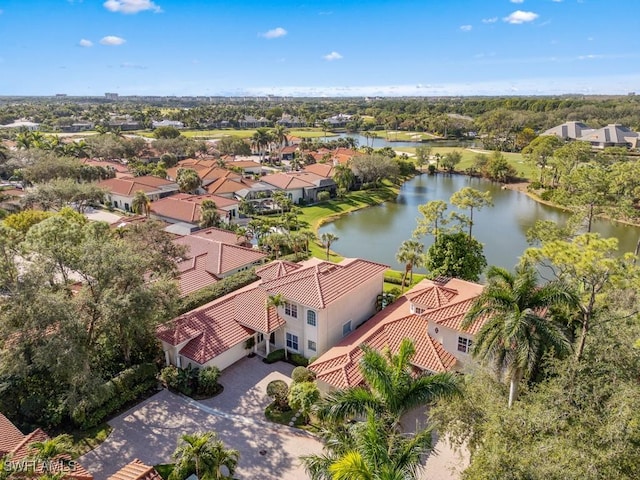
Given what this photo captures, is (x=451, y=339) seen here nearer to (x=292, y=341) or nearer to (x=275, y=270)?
(x=292, y=341)

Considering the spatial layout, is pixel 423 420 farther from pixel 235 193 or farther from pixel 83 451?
pixel 235 193

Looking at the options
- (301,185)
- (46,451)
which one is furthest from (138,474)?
(301,185)

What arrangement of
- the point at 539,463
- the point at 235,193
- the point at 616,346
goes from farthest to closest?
the point at 235,193
the point at 616,346
the point at 539,463

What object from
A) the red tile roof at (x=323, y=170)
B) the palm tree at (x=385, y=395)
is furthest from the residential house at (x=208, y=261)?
the red tile roof at (x=323, y=170)

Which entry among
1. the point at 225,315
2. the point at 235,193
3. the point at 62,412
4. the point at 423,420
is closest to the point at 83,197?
the point at 235,193

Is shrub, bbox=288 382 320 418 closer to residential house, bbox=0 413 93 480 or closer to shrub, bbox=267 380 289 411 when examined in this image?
shrub, bbox=267 380 289 411

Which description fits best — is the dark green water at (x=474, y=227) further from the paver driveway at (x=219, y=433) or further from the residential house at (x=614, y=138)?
the residential house at (x=614, y=138)

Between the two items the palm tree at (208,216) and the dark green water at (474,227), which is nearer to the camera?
the dark green water at (474,227)
